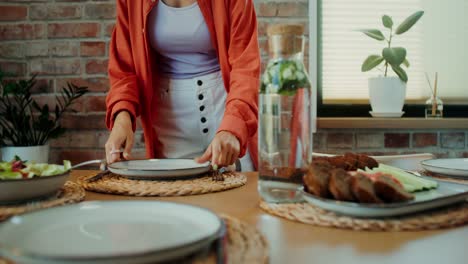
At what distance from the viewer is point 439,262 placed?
465 millimetres

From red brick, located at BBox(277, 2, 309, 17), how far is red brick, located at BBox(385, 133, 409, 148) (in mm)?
780

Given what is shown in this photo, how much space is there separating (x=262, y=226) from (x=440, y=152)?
2.09 metres

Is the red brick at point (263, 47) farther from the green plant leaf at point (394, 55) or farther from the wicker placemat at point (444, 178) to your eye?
the wicker placemat at point (444, 178)

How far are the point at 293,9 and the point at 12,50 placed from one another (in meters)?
1.41

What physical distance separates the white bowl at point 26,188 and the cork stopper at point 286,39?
41 centimetres

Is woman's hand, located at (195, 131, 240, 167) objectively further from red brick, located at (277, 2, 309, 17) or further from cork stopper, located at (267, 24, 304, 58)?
red brick, located at (277, 2, 309, 17)

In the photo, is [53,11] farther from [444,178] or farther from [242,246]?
[242,246]

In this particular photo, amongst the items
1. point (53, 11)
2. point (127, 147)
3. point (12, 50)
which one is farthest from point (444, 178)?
point (12, 50)

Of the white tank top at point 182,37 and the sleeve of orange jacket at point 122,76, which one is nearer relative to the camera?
the sleeve of orange jacket at point 122,76

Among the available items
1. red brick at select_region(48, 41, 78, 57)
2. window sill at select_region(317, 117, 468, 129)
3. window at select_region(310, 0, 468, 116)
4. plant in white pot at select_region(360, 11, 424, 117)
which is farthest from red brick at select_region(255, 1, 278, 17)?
red brick at select_region(48, 41, 78, 57)

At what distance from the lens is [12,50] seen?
224 centimetres

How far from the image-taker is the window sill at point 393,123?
2256mm

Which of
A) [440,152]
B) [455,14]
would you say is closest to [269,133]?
[440,152]

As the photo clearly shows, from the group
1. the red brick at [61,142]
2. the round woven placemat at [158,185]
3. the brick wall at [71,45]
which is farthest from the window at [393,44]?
the round woven placemat at [158,185]
